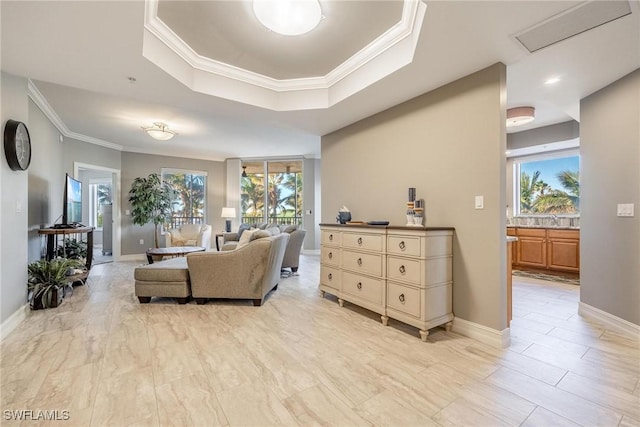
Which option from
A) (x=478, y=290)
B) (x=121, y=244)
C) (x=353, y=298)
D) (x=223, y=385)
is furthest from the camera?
(x=121, y=244)

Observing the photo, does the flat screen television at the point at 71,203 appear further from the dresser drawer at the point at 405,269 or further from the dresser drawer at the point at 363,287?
the dresser drawer at the point at 405,269

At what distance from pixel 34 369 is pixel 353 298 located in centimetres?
261

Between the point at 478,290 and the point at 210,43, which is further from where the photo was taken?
the point at 210,43

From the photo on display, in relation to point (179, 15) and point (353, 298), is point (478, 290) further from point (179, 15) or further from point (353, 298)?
point (179, 15)

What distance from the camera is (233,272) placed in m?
3.27

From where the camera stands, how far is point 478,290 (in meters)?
2.43

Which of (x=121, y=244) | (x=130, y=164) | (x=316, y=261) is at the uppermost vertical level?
(x=130, y=164)

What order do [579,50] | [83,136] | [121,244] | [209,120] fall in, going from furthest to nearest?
1. [121,244]
2. [83,136]
3. [209,120]
4. [579,50]

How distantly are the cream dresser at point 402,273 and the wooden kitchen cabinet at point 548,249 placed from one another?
3.66 m

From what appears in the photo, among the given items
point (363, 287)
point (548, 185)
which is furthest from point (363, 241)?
point (548, 185)

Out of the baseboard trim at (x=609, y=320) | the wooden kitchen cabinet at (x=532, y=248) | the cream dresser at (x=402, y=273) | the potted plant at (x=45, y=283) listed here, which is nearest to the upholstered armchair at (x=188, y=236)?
the potted plant at (x=45, y=283)

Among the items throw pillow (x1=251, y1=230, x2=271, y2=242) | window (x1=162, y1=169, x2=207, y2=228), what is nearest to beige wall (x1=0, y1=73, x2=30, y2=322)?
throw pillow (x1=251, y1=230, x2=271, y2=242)

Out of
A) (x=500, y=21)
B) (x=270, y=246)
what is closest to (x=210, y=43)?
(x=270, y=246)

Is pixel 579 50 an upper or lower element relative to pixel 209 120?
lower
